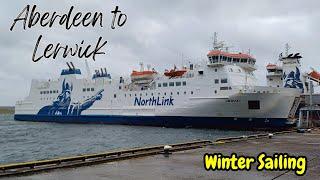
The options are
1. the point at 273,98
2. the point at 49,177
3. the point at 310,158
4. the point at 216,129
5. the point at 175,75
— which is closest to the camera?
the point at 49,177

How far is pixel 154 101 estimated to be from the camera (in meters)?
50.3

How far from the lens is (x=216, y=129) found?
148 ft

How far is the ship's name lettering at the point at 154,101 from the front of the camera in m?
48.5

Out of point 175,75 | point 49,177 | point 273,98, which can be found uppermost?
point 175,75

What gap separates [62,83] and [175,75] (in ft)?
80.1

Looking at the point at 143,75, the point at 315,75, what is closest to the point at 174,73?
the point at 143,75

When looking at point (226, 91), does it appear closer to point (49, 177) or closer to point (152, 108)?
point (152, 108)

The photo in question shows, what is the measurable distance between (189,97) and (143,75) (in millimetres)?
8998

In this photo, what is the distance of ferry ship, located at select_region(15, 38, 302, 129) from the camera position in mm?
42812

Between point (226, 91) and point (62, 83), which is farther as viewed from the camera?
point (62, 83)

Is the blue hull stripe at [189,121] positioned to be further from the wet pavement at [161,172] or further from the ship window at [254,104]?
the wet pavement at [161,172]

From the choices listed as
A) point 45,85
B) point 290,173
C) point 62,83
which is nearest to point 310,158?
point 290,173

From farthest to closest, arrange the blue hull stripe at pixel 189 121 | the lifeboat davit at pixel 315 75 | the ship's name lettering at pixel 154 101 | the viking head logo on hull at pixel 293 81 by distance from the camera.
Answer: the lifeboat davit at pixel 315 75 < the viking head logo on hull at pixel 293 81 < the ship's name lettering at pixel 154 101 < the blue hull stripe at pixel 189 121

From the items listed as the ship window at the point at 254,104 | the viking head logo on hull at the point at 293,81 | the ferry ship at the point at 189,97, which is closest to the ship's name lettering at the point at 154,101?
the ferry ship at the point at 189,97
